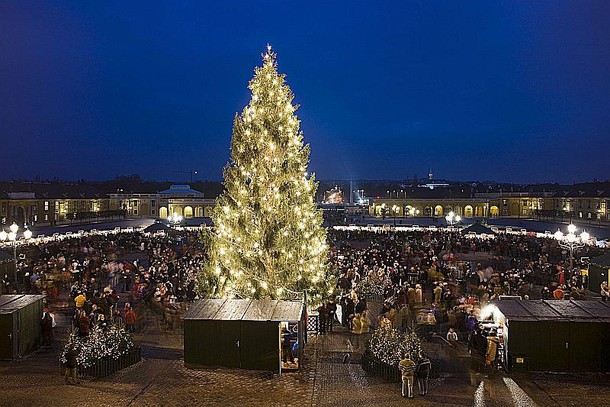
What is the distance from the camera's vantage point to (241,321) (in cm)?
1360

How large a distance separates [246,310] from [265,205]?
3.29 meters

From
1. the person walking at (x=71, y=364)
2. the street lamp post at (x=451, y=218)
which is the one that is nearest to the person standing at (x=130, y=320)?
the person walking at (x=71, y=364)

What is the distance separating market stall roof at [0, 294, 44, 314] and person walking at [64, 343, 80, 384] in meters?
3.04

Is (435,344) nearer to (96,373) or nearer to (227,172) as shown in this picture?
(227,172)

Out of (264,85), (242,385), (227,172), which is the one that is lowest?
(242,385)

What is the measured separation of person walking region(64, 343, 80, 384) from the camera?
12.1 m

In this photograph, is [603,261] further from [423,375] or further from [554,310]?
[423,375]

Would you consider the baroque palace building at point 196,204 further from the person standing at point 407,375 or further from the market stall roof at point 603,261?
the person standing at point 407,375

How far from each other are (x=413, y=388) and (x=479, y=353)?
106 inches

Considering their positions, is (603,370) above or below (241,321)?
below

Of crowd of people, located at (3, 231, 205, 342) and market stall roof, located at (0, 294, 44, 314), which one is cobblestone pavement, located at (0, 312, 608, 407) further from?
crowd of people, located at (3, 231, 205, 342)

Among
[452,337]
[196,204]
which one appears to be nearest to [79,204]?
[196,204]

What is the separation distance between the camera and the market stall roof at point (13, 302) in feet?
47.4

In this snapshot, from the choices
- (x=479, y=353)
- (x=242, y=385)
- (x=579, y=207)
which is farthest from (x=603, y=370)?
(x=579, y=207)
